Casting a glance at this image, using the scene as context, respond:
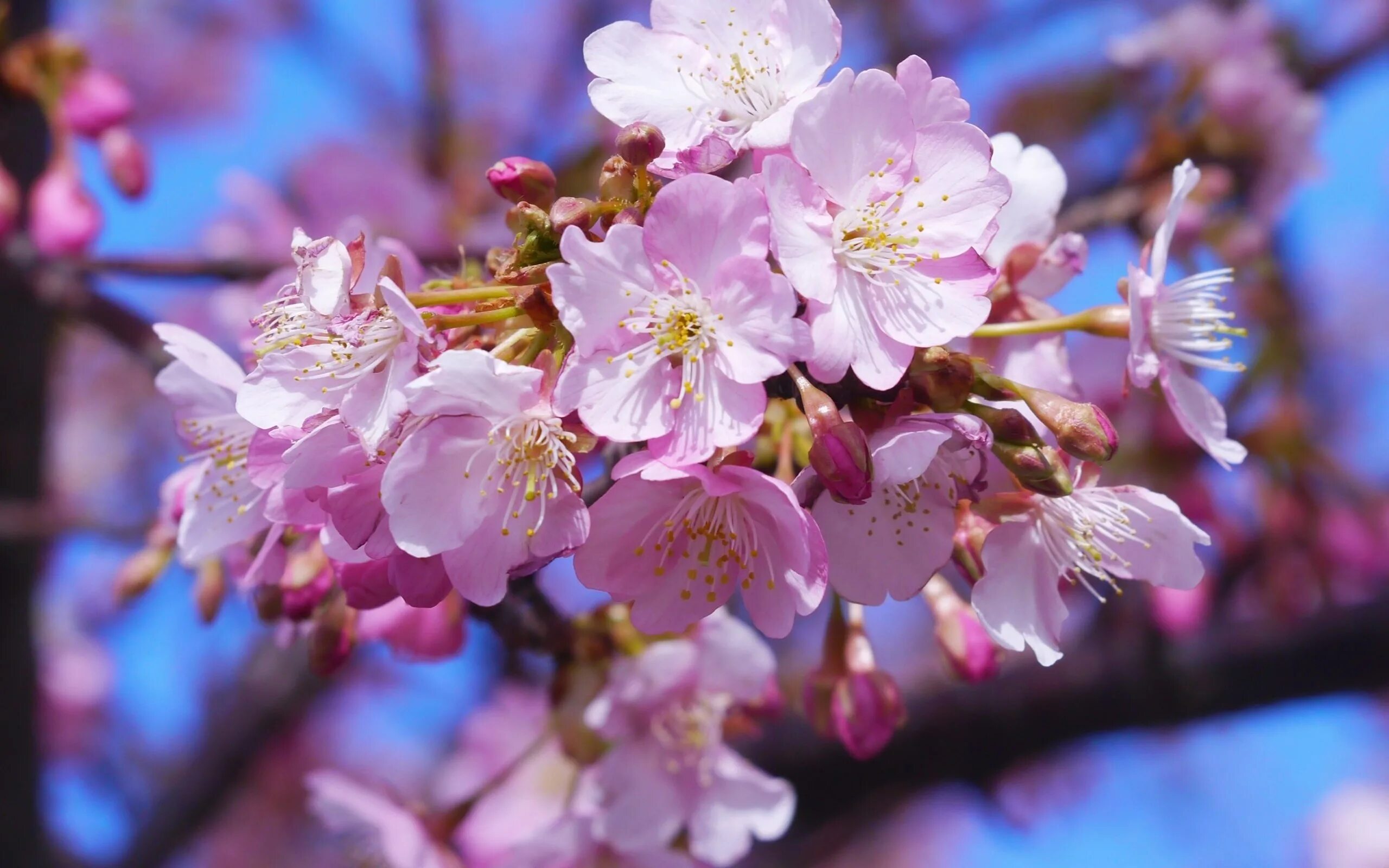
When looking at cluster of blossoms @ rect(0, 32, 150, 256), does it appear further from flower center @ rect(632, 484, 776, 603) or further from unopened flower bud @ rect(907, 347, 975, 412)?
unopened flower bud @ rect(907, 347, 975, 412)

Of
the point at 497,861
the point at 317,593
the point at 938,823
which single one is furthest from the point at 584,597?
the point at 938,823

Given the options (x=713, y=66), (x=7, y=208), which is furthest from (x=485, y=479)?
(x=7, y=208)

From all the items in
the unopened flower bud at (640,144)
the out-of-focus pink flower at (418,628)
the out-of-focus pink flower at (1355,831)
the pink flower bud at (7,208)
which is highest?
the unopened flower bud at (640,144)

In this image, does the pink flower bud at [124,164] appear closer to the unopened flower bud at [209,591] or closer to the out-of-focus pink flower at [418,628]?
the unopened flower bud at [209,591]

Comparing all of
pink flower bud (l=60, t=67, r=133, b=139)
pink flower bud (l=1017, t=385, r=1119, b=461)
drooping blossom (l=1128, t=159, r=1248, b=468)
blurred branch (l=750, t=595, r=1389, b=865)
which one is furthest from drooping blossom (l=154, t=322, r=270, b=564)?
blurred branch (l=750, t=595, r=1389, b=865)

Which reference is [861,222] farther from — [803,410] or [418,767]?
[418,767]

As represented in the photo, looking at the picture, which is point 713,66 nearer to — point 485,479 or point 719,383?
point 719,383

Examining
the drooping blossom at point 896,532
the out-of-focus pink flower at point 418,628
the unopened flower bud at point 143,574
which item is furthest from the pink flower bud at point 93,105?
the drooping blossom at point 896,532
